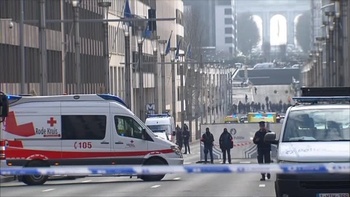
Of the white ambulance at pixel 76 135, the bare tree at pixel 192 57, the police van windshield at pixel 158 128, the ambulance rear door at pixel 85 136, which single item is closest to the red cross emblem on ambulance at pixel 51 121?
the white ambulance at pixel 76 135

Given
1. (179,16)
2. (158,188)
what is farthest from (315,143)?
(179,16)

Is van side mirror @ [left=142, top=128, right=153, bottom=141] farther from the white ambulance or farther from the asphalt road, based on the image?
the asphalt road

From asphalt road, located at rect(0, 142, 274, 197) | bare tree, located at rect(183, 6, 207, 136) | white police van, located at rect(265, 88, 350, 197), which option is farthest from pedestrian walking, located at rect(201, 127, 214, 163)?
bare tree, located at rect(183, 6, 207, 136)

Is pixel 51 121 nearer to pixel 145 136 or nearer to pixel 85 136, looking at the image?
pixel 85 136

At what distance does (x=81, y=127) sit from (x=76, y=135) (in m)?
0.29

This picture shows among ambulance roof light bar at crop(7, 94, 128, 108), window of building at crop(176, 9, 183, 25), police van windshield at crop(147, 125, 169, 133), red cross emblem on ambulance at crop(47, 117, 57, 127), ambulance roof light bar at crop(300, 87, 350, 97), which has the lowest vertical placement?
police van windshield at crop(147, 125, 169, 133)

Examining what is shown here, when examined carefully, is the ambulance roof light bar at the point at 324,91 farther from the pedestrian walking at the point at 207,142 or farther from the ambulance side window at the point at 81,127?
the pedestrian walking at the point at 207,142

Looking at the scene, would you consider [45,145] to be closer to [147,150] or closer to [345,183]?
[147,150]

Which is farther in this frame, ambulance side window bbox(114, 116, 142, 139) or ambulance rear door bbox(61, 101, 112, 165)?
ambulance side window bbox(114, 116, 142, 139)

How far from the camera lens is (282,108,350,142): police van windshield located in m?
20.6

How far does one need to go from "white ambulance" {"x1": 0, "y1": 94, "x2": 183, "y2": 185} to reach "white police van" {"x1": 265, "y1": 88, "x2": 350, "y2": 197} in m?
14.5

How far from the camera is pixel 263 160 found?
35.8 m

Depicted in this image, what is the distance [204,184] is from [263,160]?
3477 millimetres

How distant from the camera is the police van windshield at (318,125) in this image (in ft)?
67.7
